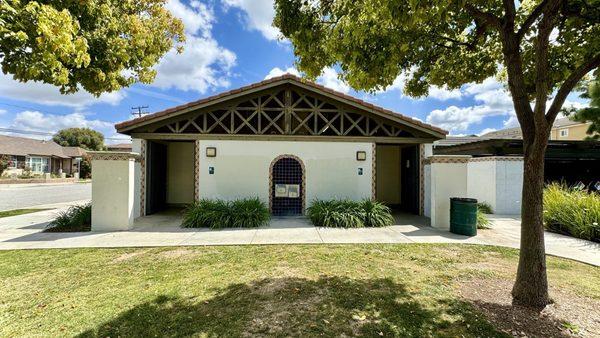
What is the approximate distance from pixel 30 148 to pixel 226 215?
51.3 meters

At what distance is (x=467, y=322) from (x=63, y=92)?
25.4ft

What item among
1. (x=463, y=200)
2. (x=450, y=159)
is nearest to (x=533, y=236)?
(x=463, y=200)

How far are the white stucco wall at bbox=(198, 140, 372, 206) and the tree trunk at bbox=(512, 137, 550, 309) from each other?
290 inches

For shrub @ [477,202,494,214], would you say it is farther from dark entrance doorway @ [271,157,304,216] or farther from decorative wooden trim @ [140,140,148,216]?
decorative wooden trim @ [140,140,148,216]

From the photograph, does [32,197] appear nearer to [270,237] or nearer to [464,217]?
[270,237]

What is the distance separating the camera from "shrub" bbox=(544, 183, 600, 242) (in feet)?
26.0

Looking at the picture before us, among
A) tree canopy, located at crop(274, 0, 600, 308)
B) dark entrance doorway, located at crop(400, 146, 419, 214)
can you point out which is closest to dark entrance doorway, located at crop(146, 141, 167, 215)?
tree canopy, located at crop(274, 0, 600, 308)

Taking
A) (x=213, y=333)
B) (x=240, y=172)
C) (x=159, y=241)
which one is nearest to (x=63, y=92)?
(x=159, y=241)

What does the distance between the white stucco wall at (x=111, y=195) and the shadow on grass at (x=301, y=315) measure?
19.1 feet

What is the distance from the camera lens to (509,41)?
4211 mm

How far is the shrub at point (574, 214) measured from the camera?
26.0 feet

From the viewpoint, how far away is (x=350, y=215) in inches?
379

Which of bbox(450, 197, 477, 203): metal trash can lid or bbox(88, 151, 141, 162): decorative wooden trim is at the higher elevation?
bbox(88, 151, 141, 162): decorative wooden trim

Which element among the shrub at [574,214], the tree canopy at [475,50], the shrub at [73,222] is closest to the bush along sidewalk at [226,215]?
the shrub at [73,222]
